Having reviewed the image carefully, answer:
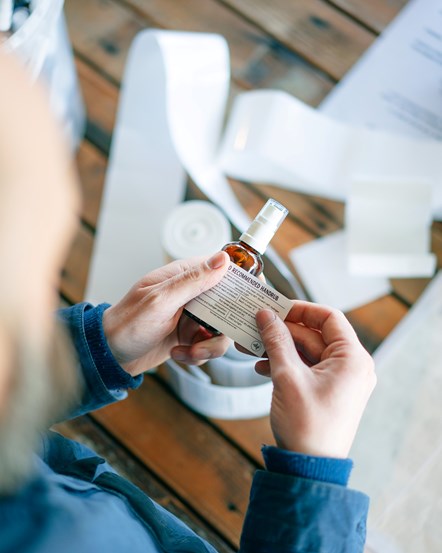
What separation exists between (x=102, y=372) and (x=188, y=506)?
234 mm

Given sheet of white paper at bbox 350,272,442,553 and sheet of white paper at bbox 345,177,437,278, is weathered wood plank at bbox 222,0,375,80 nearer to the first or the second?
sheet of white paper at bbox 345,177,437,278

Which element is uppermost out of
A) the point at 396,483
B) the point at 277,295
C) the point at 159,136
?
the point at 277,295

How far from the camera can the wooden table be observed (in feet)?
2.28

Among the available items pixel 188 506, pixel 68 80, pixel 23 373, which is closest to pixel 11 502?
pixel 23 373

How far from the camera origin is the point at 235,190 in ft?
2.69

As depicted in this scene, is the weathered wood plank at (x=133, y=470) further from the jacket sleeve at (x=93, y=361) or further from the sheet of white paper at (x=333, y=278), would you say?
the sheet of white paper at (x=333, y=278)

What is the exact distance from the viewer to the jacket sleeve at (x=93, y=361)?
1.81ft

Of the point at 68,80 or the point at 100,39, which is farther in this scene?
the point at 100,39

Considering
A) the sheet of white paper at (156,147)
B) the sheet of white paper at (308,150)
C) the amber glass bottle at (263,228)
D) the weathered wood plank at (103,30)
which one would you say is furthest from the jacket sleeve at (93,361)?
the weathered wood plank at (103,30)

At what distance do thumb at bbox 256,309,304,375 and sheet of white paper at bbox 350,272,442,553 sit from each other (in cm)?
30

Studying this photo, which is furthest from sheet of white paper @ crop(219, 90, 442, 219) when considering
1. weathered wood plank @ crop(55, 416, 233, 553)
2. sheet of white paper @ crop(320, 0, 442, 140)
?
weathered wood plank @ crop(55, 416, 233, 553)

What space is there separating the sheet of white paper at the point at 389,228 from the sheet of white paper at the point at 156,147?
0.54 ft

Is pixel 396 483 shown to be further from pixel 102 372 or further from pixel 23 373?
pixel 23 373

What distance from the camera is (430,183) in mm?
790
